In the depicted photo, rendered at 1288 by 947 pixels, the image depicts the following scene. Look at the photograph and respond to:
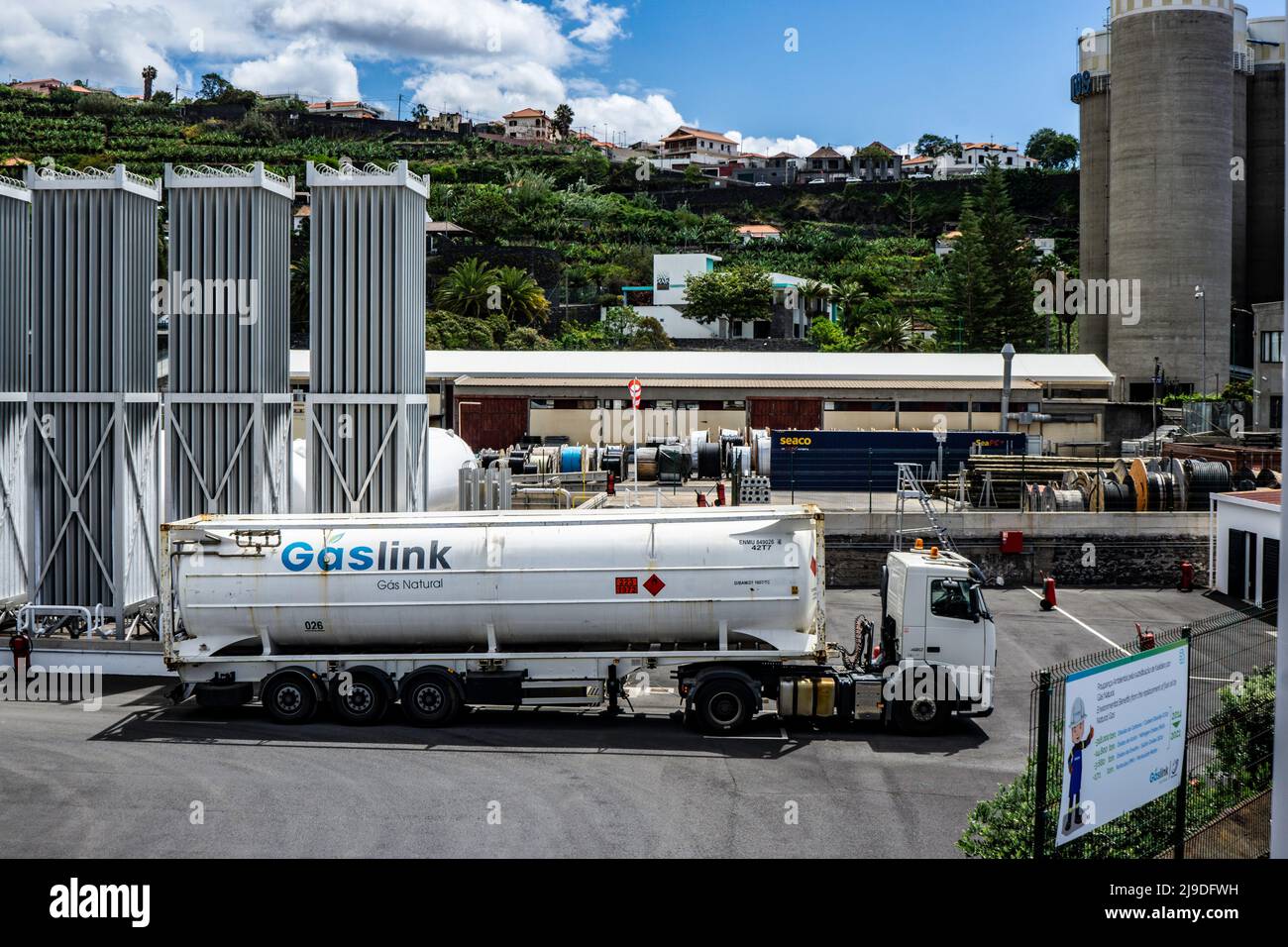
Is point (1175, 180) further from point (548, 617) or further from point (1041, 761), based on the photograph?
point (1041, 761)

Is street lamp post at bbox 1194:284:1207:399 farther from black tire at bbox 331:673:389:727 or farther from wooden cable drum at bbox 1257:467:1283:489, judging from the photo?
black tire at bbox 331:673:389:727

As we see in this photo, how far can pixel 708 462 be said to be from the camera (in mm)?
45719

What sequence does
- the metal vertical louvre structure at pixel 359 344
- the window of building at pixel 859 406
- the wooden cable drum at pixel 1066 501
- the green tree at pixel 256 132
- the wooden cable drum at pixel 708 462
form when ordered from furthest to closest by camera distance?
the green tree at pixel 256 132
the window of building at pixel 859 406
the wooden cable drum at pixel 708 462
the wooden cable drum at pixel 1066 501
the metal vertical louvre structure at pixel 359 344

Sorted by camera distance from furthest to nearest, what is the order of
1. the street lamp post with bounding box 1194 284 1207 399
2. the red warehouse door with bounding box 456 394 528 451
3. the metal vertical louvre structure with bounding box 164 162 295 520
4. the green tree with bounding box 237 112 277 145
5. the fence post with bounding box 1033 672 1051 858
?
the green tree with bounding box 237 112 277 145 < the street lamp post with bounding box 1194 284 1207 399 < the red warehouse door with bounding box 456 394 528 451 < the metal vertical louvre structure with bounding box 164 162 295 520 < the fence post with bounding box 1033 672 1051 858

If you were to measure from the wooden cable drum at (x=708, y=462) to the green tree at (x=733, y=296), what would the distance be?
5029 cm

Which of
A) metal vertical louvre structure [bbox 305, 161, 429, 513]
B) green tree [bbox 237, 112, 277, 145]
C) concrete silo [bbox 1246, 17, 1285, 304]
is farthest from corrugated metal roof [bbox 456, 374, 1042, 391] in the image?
green tree [bbox 237, 112, 277, 145]

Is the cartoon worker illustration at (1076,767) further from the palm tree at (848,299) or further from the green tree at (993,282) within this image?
the palm tree at (848,299)

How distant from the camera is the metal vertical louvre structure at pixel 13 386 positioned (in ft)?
77.0

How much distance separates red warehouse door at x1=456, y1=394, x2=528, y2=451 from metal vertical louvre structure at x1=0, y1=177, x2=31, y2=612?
98.8 ft

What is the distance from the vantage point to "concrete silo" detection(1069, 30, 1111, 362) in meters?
82.5

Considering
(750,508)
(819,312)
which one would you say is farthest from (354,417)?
(819,312)

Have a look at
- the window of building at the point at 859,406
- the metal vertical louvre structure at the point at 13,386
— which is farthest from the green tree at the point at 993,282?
the metal vertical louvre structure at the point at 13,386

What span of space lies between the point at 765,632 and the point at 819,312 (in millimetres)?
93312

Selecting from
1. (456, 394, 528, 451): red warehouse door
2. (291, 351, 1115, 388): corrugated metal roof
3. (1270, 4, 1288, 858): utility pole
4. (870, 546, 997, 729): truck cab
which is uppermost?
(291, 351, 1115, 388): corrugated metal roof
